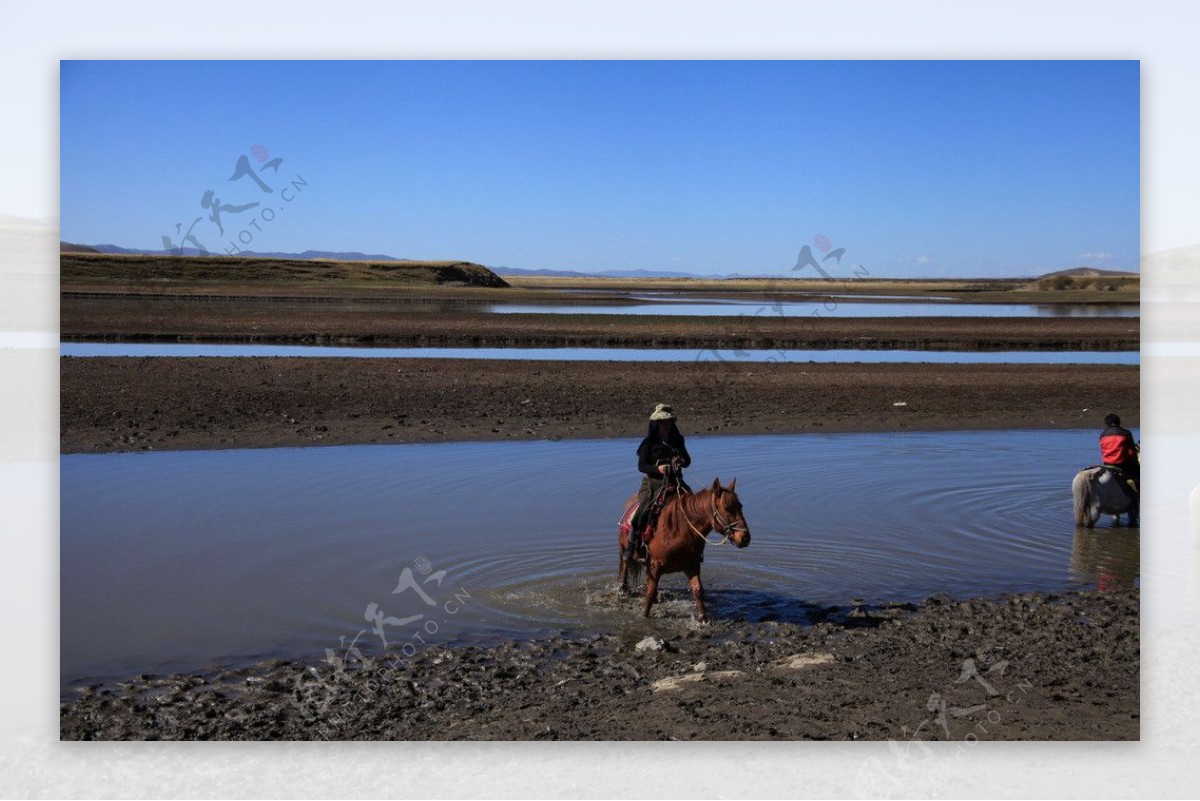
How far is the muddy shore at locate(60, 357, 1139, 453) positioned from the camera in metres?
20.4

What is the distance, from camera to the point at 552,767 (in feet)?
25.5

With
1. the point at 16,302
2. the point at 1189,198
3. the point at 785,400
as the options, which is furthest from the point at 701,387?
the point at 1189,198

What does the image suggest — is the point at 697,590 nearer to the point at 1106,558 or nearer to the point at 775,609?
the point at 775,609

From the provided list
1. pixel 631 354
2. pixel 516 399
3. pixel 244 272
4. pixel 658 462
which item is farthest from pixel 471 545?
pixel 244 272

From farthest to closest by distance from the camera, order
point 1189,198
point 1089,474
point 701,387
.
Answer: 1. point 701,387
2. point 1089,474
3. point 1189,198

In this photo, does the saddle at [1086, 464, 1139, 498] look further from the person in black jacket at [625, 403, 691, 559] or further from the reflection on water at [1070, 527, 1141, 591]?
the person in black jacket at [625, 403, 691, 559]

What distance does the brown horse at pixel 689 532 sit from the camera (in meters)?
9.70

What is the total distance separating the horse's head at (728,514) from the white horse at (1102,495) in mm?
5873

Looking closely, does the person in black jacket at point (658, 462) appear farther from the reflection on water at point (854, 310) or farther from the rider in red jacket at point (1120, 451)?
the reflection on water at point (854, 310)

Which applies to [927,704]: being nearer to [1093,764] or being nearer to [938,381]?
[1093,764]

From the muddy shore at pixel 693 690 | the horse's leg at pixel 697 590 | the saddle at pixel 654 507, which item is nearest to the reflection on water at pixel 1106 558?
the muddy shore at pixel 693 690

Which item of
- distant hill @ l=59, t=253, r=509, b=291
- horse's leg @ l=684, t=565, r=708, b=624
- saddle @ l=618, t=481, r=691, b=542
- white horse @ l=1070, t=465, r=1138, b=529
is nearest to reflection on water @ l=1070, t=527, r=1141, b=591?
A: white horse @ l=1070, t=465, r=1138, b=529

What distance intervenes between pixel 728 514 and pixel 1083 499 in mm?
6005

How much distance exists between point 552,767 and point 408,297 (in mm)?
61265
